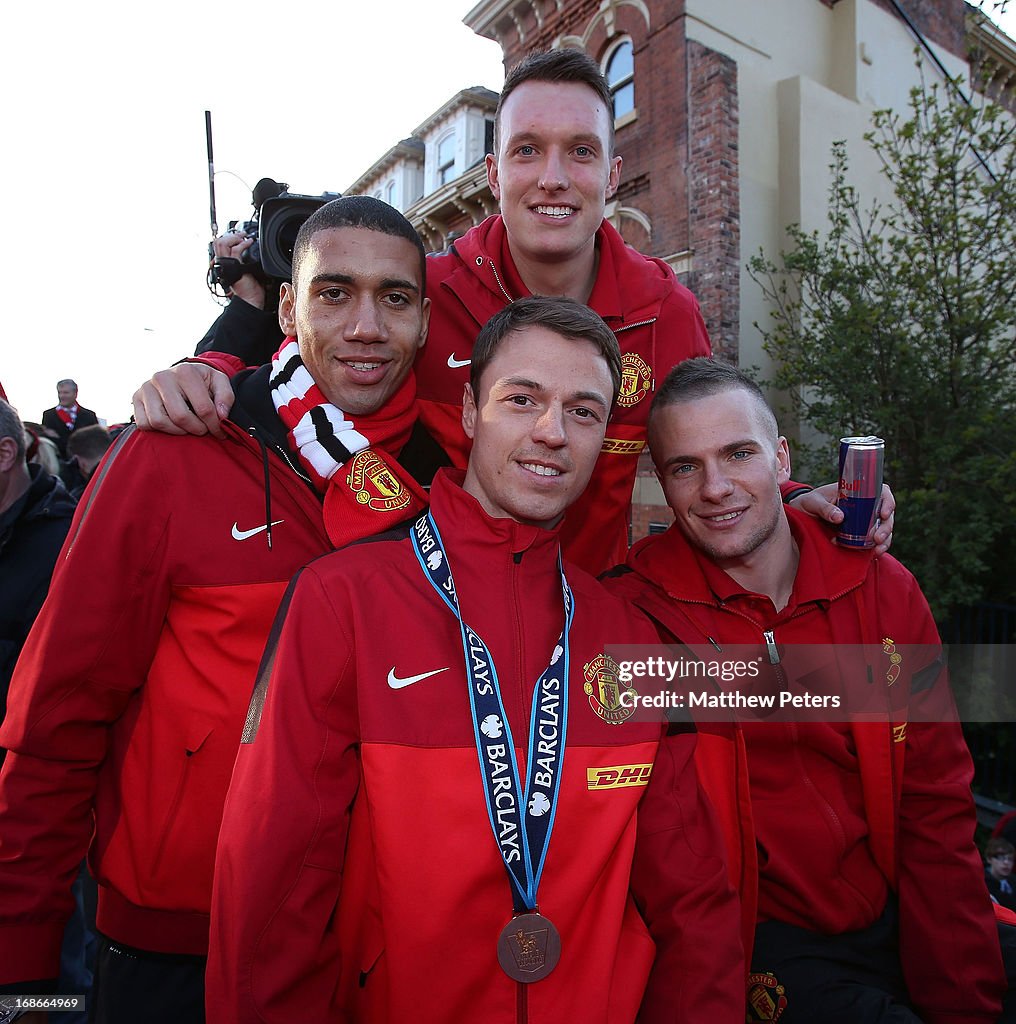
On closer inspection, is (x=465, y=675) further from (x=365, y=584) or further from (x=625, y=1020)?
(x=625, y=1020)

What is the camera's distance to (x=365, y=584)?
175 centimetres

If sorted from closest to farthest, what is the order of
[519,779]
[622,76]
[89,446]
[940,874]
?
[519,779], [940,874], [89,446], [622,76]

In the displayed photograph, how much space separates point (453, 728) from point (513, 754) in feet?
0.49

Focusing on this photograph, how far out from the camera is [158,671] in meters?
1.93

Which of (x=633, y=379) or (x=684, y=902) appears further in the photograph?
(x=633, y=379)

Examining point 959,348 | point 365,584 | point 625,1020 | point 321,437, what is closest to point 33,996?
point 365,584

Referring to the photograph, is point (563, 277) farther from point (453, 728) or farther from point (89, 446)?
point (89, 446)

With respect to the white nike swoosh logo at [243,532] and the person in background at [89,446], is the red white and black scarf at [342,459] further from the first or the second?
the person in background at [89,446]

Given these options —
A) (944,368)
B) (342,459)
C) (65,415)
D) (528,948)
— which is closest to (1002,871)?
(528,948)

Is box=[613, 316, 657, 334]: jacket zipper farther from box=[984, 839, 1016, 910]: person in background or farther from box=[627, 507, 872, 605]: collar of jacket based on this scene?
box=[984, 839, 1016, 910]: person in background

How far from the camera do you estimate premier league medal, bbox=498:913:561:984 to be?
1519 mm

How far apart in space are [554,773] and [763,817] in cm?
88

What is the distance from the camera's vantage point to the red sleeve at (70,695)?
1746 mm

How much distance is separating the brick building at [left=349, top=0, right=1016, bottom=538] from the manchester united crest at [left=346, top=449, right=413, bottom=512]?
8362 mm
